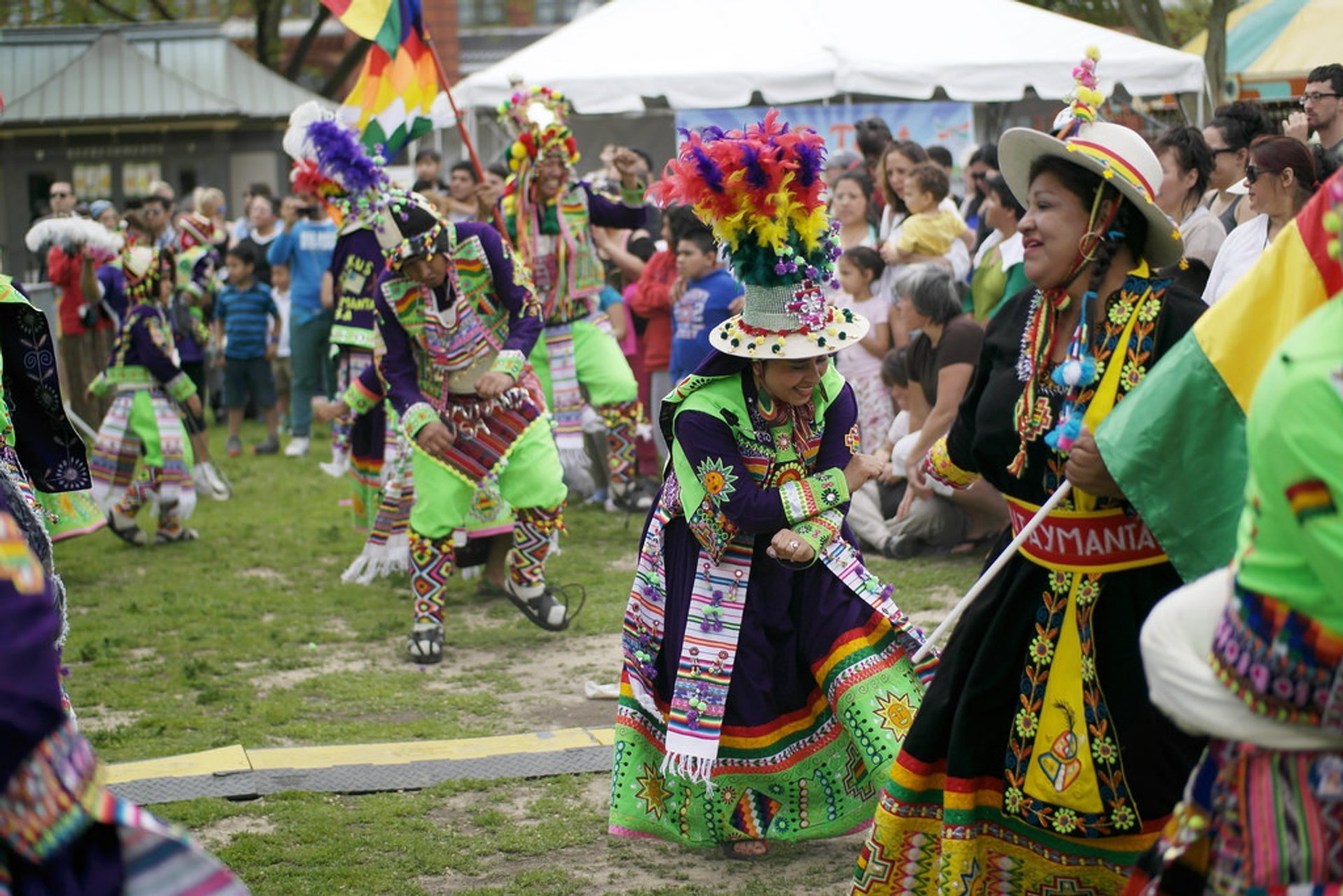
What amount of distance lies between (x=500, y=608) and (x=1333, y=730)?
20.3ft

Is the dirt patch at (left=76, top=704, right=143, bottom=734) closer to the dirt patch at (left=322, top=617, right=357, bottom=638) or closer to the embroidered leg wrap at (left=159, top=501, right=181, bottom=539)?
the dirt patch at (left=322, top=617, right=357, bottom=638)

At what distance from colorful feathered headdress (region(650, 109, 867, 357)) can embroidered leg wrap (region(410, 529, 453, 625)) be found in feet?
9.30

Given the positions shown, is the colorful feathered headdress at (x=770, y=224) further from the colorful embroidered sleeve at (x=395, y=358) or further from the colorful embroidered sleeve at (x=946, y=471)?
the colorful embroidered sleeve at (x=395, y=358)

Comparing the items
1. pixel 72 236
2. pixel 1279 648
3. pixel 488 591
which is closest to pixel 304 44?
pixel 72 236

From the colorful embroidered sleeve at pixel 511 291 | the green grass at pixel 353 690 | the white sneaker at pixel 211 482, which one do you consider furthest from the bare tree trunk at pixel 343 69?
the colorful embroidered sleeve at pixel 511 291

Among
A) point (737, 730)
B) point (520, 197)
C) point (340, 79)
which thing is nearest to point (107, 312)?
point (520, 197)

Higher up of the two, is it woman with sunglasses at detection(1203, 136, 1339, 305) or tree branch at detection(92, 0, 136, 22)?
tree branch at detection(92, 0, 136, 22)

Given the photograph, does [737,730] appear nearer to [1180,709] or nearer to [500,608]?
[1180,709]

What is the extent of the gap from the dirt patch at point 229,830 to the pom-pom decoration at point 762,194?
2.37m

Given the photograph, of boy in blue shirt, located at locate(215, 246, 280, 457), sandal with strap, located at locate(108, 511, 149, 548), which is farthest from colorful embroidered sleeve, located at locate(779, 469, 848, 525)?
boy in blue shirt, located at locate(215, 246, 280, 457)

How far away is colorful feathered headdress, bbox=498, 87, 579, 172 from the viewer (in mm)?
9320

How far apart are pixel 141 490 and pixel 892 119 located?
25.1 feet

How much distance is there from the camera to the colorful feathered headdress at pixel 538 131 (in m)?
9.32

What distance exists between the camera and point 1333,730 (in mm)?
2090
